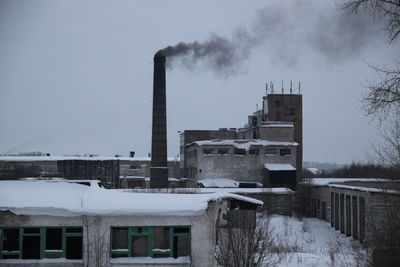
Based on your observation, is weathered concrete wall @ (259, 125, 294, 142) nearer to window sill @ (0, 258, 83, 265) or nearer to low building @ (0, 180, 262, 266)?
low building @ (0, 180, 262, 266)

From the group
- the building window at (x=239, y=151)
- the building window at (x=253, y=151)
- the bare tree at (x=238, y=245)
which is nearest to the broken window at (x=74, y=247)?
the bare tree at (x=238, y=245)

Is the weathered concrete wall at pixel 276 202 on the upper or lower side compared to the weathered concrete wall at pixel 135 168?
→ lower

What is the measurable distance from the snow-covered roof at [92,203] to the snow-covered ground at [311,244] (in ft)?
16.2

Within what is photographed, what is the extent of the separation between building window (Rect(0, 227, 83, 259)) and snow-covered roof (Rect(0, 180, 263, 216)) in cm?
56

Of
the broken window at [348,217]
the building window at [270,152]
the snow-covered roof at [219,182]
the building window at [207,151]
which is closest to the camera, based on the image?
the broken window at [348,217]

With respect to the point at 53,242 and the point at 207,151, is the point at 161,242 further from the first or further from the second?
the point at 207,151

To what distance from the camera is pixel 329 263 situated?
21609 millimetres

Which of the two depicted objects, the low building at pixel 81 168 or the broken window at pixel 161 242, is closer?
the broken window at pixel 161 242

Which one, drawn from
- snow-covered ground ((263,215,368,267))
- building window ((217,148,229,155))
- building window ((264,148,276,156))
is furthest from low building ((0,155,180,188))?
snow-covered ground ((263,215,368,267))

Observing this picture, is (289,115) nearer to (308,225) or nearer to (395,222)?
(308,225)

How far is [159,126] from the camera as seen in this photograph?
36812 millimetres

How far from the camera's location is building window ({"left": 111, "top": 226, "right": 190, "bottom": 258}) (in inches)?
577

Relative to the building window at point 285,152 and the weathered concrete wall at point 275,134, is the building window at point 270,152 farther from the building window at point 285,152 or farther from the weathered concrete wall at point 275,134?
the weathered concrete wall at point 275,134

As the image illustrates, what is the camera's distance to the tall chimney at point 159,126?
1442 inches
